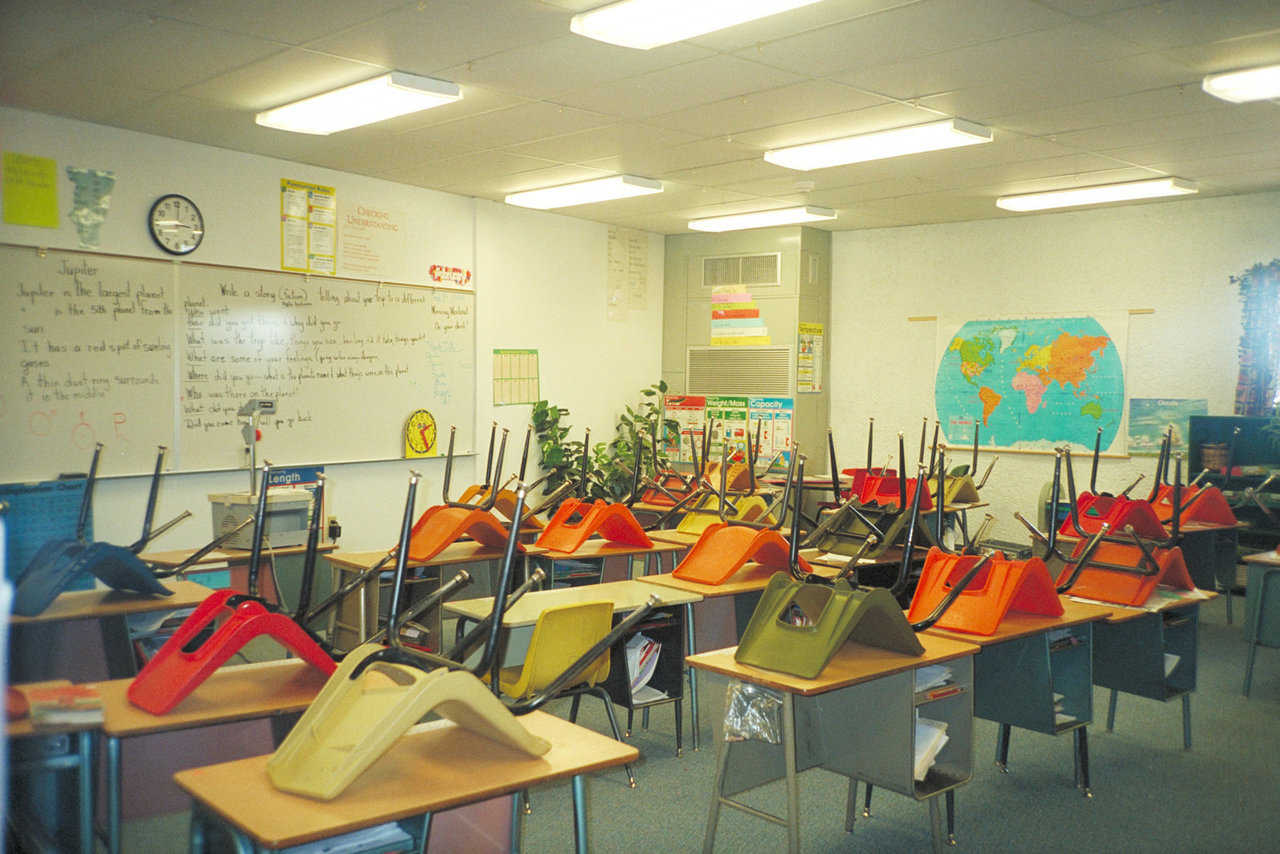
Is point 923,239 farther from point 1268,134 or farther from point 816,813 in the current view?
point 816,813

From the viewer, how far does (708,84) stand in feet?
14.7

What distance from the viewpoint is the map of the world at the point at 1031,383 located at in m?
7.54

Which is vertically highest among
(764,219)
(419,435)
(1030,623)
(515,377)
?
(764,219)

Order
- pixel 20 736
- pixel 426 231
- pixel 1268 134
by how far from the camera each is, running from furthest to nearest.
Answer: pixel 426 231 → pixel 1268 134 → pixel 20 736

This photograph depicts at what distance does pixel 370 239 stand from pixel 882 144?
3.55 metres

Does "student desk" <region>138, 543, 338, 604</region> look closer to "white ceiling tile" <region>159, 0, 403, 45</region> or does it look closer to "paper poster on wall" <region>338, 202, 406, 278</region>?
"white ceiling tile" <region>159, 0, 403, 45</region>

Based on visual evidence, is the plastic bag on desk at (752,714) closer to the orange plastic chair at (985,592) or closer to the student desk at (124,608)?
the orange plastic chair at (985,592)

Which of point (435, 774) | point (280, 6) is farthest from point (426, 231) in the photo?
point (435, 774)

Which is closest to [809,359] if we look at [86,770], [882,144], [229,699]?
[882,144]

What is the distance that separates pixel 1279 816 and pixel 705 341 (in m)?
6.24

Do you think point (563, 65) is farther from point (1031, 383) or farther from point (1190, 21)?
point (1031, 383)

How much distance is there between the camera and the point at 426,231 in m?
7.22

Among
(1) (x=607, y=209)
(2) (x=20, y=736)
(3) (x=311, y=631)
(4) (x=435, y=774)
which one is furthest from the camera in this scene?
(1) (x=607, y=209)

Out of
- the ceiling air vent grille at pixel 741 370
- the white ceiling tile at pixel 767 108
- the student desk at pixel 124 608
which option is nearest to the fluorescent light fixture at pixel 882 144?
the white ceiling tile at pixel 767 108
